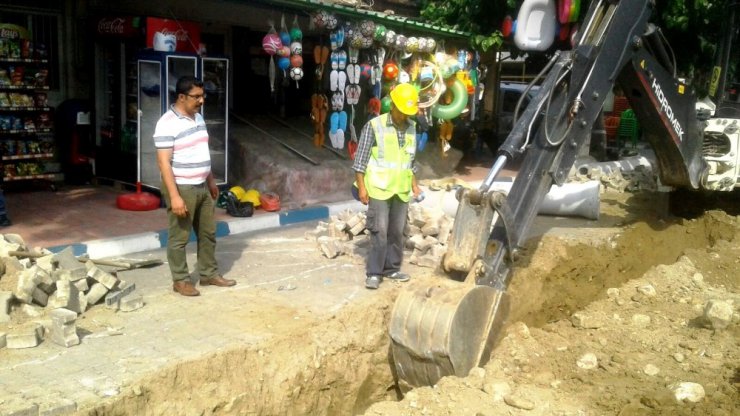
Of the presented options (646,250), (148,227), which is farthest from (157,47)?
(646,250)

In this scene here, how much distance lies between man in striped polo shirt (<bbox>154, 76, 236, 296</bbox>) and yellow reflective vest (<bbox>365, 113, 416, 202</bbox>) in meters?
1.48

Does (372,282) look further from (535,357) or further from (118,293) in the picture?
(118,293)

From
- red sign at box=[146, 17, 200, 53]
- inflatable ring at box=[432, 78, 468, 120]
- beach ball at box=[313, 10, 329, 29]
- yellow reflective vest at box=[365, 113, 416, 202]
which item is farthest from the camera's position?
inflatable ring at box=[432, 78, 468, 120]

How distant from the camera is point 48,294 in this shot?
19.3ft

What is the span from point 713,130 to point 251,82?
7.63 m

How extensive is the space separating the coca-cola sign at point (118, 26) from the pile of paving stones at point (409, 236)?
12.2 ft

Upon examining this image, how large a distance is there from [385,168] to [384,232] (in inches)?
24.1

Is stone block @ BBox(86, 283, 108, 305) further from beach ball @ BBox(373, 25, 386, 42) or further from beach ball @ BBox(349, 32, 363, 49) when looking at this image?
beach ball @ BBox(373, 25, 386, 42)

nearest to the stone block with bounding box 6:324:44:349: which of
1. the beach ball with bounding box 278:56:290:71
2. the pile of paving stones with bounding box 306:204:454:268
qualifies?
the pile of paving stones with bounding box 306:204:454:268

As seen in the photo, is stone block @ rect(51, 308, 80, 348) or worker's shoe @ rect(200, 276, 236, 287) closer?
stone block @ rect(51, 308, 80, 348)

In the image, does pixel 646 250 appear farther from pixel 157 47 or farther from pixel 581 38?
pixel 157 47

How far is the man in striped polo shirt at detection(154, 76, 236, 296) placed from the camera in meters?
6.12

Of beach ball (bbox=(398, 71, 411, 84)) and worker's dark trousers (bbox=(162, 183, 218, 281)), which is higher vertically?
beach ball (bbox=(398, 71, 411, 84))

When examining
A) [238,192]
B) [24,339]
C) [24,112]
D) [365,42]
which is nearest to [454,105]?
[365,42]
